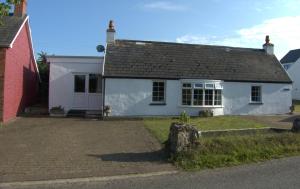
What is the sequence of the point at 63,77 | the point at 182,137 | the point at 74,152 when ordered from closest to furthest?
the point at 182,137 → the point at 74,152 → the point at 63,77

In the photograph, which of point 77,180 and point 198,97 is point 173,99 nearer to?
point 198,97

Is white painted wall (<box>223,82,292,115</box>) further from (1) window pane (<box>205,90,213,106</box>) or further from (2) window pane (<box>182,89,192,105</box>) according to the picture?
(2) window pane (<box>182,89,192,105</box>)

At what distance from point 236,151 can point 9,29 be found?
52.8 feet

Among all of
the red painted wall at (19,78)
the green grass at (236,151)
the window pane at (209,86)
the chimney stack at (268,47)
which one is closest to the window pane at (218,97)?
the window pane at (209,86)

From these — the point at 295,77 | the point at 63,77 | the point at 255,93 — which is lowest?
the point at 255,93

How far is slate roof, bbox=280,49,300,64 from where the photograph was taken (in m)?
66.0

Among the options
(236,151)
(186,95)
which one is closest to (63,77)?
(186,95)

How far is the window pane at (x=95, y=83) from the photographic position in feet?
89.0

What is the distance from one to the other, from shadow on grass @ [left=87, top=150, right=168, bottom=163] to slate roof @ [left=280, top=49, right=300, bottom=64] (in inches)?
2275

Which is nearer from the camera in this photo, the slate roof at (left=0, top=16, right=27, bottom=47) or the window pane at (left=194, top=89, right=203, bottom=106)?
the slate roof at (left=0, top=16, right=27, bottom=47)

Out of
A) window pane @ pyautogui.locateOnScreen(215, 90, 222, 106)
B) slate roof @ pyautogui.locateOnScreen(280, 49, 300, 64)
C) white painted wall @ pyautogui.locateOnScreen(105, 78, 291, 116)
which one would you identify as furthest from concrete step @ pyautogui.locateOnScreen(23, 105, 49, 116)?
slate roof @ pyautogui.locateOnScreen(280, 49, 300, 64)

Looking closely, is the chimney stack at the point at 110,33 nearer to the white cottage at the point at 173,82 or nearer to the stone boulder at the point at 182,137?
the white cottage at the point at 173,82

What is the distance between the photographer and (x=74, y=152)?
12.6 meters

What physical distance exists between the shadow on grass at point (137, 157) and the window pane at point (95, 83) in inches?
597
